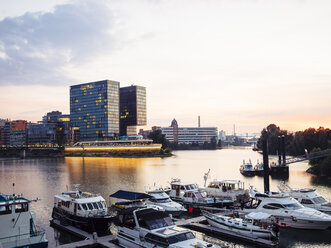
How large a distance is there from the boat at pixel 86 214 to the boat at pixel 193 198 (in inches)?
491

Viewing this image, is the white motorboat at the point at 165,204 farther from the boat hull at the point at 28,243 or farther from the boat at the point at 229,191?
the boat hull at the point at 28,243

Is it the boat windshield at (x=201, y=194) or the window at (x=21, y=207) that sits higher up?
the window at (x=21, y=207)

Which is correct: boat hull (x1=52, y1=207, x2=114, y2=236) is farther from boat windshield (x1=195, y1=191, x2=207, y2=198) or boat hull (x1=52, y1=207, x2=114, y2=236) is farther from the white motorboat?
boat windshield (x1=195, y1=191, x2=207, y2=198)

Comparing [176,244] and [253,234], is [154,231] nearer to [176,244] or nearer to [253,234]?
[176,244]

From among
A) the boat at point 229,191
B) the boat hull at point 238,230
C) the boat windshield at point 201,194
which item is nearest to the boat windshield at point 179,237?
the boat hull at point 238,230

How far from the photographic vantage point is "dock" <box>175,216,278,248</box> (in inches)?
973

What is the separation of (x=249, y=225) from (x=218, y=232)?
321cm

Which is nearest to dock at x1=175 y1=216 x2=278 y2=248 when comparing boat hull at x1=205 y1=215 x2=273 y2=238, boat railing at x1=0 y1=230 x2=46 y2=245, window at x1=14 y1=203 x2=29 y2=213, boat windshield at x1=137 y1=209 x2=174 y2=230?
boat hull at x1=205 y1=215 x2=273 y2=238

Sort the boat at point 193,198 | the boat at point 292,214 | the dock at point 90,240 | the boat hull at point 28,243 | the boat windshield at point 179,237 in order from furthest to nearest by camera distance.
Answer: the boat at point 193,198 → the boat at point 292,214 → the dock at point 90,240 → the boat hull at point 28,243 → the boat windshield at point 179,237

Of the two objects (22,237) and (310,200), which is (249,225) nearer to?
(310,200)

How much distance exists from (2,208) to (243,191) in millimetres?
29288

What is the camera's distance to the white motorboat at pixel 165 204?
34.5 m

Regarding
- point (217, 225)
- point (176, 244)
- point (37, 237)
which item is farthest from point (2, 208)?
point (217, 225)

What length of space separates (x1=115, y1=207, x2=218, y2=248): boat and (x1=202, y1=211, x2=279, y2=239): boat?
7367 millimetres
